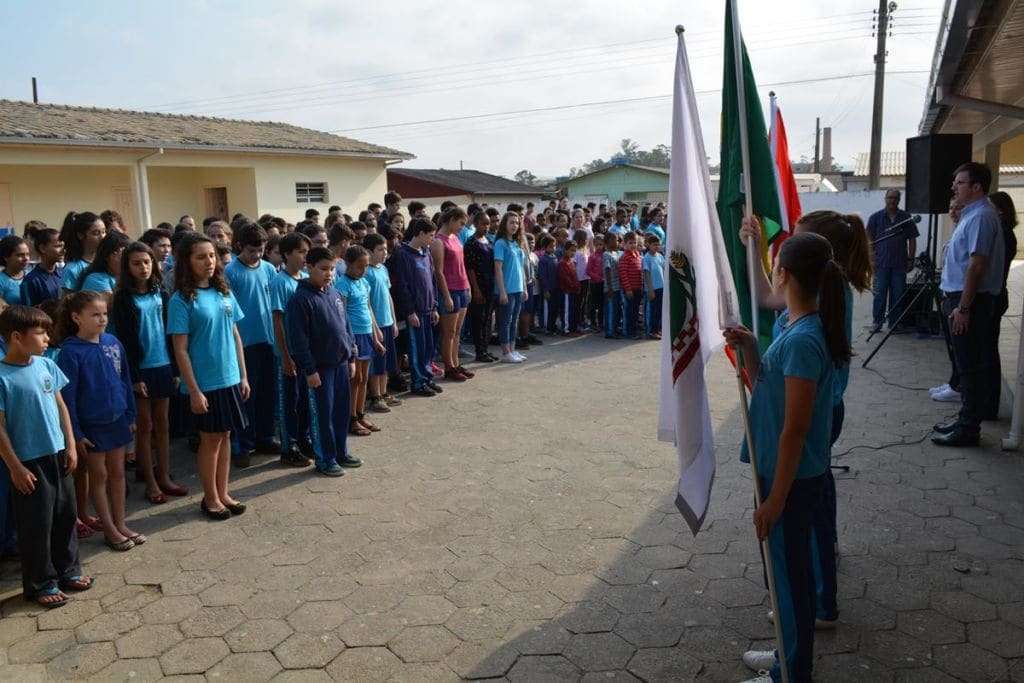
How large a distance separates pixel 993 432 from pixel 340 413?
5.28m

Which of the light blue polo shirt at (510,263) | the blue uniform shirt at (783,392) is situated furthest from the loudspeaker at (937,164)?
the blue uniform shirt at (783,392)

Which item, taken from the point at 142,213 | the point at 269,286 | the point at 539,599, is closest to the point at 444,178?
the point at 142,213

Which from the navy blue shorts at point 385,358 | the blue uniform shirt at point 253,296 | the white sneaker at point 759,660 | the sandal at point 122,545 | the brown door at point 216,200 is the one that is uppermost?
the brown door at point 216,200

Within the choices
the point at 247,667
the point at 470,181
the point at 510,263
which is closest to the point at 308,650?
the point at 247,667

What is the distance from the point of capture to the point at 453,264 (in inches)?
338

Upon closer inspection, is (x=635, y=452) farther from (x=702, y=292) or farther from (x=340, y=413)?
(x=702, y=292)

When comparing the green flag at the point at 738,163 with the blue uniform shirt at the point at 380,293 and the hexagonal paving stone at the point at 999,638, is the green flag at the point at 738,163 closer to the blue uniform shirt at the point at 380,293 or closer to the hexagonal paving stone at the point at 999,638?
the hexagonal paving stone at the point at 999,638

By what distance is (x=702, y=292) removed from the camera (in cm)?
296

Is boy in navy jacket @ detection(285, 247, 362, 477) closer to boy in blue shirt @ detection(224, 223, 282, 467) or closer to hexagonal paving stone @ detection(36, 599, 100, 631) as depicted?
boy in blue shirt @ detection(224, 223, 282, 467)

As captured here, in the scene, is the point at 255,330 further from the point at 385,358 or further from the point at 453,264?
the point at 453,264

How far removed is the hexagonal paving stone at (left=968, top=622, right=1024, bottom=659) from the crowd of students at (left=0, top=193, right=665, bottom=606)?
4084 mm

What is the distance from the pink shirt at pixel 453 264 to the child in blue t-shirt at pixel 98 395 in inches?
177

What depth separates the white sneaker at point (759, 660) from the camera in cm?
312

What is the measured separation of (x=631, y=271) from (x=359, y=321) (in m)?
5.67
